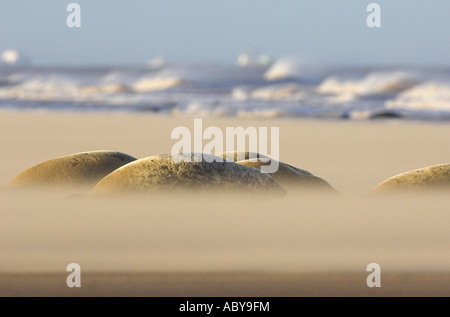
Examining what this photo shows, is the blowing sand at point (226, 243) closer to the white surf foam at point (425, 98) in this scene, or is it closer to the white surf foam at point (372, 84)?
the white surf foam at point (425, 98)

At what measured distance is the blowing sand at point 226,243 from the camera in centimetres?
264

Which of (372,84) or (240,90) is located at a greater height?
(240,90)

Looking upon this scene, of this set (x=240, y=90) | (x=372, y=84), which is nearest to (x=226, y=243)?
(x=372, y=84)

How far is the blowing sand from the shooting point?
2639mm

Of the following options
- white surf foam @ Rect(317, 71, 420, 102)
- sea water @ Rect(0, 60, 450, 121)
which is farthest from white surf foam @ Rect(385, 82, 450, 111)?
white surf foam @ Rect(317, 71, 420, 102)

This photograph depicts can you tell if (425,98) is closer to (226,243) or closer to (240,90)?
(240,90)

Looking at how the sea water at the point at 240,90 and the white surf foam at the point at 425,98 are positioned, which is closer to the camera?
the sea water at the point at 240,90

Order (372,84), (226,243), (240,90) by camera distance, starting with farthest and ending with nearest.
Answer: (240,90) → (372,84) → (226,243)

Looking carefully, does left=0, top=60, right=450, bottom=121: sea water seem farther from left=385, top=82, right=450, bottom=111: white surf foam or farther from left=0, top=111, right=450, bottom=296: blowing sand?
left=0, top=111, right=450, bottom=296: blowing sand

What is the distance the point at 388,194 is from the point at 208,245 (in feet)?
5.57

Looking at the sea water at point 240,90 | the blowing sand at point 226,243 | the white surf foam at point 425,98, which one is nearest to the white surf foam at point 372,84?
the sea water at point 240,90

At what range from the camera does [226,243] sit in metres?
3.12
